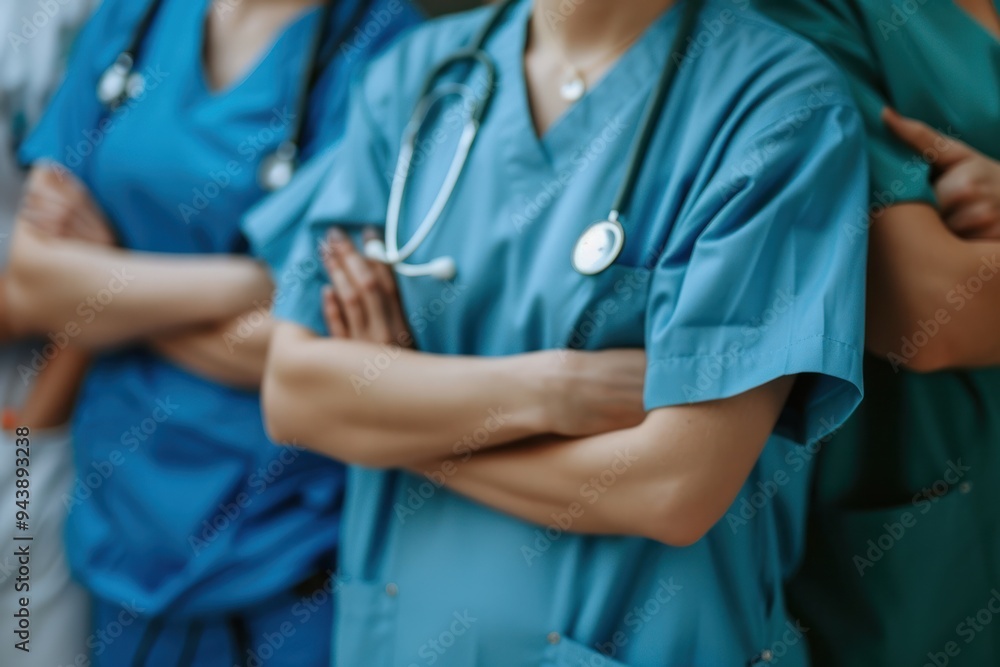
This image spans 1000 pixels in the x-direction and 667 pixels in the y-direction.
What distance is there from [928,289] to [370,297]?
457 millimetres

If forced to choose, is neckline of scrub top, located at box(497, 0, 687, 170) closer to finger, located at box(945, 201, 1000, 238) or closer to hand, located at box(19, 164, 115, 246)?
finger, located at box(945, 201, 1000, 238)

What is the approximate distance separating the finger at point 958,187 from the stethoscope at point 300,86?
0.61 metres

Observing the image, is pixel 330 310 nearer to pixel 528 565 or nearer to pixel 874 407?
pixel 528 565

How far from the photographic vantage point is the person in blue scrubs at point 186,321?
1073 millimetres

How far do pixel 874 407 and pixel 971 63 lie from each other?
31 cm

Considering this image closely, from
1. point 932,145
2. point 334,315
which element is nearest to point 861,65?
point 932,145

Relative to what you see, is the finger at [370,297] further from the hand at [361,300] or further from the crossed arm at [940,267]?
the crossed arm at [940,267]

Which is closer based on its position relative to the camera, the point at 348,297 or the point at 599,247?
the point at 599,247

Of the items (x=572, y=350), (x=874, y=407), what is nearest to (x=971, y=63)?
(x=874, y=407)

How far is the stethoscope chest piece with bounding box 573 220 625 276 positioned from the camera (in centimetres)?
80

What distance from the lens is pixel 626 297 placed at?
816 millimetres

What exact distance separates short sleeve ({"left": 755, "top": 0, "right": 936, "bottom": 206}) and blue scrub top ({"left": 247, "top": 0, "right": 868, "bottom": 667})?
67 mm

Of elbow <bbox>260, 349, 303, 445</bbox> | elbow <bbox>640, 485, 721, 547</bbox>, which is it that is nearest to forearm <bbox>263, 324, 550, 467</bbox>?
elbow <bbox>260, 349, 303, 445</bbox>

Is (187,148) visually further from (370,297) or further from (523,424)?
(523,424)
